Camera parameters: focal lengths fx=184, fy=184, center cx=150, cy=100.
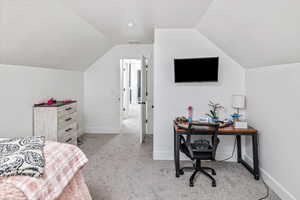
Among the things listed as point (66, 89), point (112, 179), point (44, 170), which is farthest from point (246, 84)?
point (66, 89)

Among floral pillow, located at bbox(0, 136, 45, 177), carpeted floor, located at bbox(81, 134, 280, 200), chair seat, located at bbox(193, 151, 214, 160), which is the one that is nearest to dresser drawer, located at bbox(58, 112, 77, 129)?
carpeted floor, located at bbox(81, 134, 280, 200)

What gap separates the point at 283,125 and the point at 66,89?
13.4 feet

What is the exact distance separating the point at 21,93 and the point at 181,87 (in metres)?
2.62

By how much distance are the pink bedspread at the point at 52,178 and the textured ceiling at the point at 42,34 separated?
56.4 inches

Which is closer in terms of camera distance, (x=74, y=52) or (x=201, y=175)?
(x=201, y=175)

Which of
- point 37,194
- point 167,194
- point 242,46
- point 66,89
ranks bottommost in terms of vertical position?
point 167,194

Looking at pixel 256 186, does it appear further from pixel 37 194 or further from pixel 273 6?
pixel 37 194

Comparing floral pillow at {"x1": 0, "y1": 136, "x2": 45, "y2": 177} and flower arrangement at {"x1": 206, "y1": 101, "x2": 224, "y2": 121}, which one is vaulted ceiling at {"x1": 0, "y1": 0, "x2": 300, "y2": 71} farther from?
floral pillow at {"x1": 0, "y1": 136, "x2": 45, "y2": 177}

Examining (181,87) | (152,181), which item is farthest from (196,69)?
(152,181)

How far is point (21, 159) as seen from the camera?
1284 millimetres

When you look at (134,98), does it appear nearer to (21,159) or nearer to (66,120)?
(66,120)

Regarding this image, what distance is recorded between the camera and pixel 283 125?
7.19ft

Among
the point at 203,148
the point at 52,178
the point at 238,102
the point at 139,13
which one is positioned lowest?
the point at 203,148

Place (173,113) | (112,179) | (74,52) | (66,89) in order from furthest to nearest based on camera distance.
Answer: (66,89) → (74,52) → (173,113) → (112,179)
